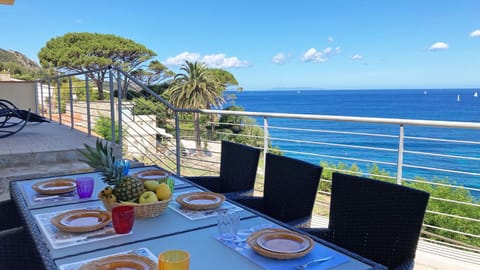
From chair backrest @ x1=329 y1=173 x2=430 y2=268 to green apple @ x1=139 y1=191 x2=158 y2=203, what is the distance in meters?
0.81

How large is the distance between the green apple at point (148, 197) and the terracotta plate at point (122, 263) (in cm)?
34

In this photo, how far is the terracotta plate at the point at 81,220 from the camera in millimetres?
1268

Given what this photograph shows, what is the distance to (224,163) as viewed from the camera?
258cm

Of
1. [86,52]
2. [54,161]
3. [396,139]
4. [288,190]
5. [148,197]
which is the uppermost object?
[86,52]

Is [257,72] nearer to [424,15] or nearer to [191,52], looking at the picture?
[191,52]

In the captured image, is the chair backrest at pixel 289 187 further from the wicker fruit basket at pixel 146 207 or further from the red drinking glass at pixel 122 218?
the red drinking glass at pixel 122 218

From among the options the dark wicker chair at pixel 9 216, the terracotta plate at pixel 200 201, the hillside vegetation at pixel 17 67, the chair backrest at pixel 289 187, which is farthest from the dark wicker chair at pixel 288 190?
the hillside vegetation at pixel 17 67

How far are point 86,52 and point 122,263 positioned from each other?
21410mm

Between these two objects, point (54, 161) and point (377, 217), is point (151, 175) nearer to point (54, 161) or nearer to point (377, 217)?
point (377, 217)

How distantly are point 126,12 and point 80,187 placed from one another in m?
27.0

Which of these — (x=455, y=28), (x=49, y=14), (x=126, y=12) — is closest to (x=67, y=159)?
(x=49, y=14)

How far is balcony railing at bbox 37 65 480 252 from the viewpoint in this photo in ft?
9.35

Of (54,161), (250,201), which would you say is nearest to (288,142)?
(54,161)

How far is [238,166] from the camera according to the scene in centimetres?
243
